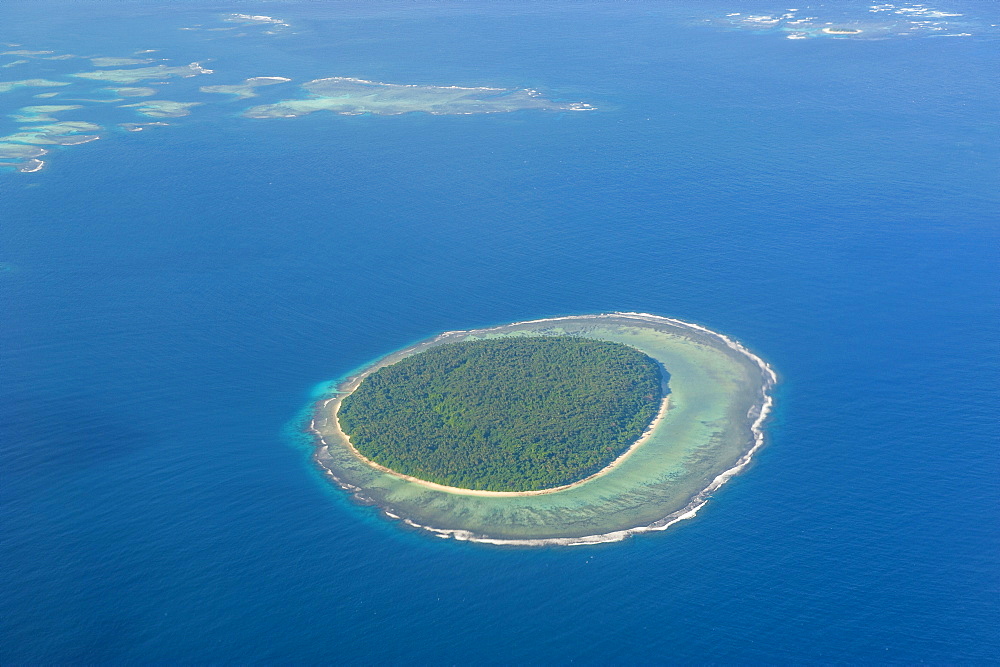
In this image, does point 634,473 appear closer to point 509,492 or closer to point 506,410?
point 509,492

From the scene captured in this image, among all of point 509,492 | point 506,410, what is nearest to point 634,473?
point 509,492

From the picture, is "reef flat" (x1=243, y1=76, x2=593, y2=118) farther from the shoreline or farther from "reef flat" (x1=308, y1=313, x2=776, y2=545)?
the shoreline

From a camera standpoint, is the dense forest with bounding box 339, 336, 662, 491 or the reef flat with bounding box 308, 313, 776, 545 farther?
the dense forest with bounding box 339, 336, 662, 491

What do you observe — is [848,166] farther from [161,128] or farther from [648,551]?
[161,128]

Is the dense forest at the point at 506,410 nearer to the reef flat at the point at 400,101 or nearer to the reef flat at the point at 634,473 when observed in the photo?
the reef flat at the point at 634,473

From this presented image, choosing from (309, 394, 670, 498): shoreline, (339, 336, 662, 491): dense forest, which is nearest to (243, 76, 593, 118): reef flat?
(339, 336, 662, 491): dense forest

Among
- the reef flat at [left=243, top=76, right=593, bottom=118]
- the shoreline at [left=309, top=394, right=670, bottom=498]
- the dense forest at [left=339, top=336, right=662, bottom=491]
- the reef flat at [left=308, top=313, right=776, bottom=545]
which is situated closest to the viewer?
the reef flat at [left=308, top=313, right=776, bottom=545]

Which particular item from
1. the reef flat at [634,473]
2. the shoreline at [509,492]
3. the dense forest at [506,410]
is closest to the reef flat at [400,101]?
the reef flat at [634,473]
